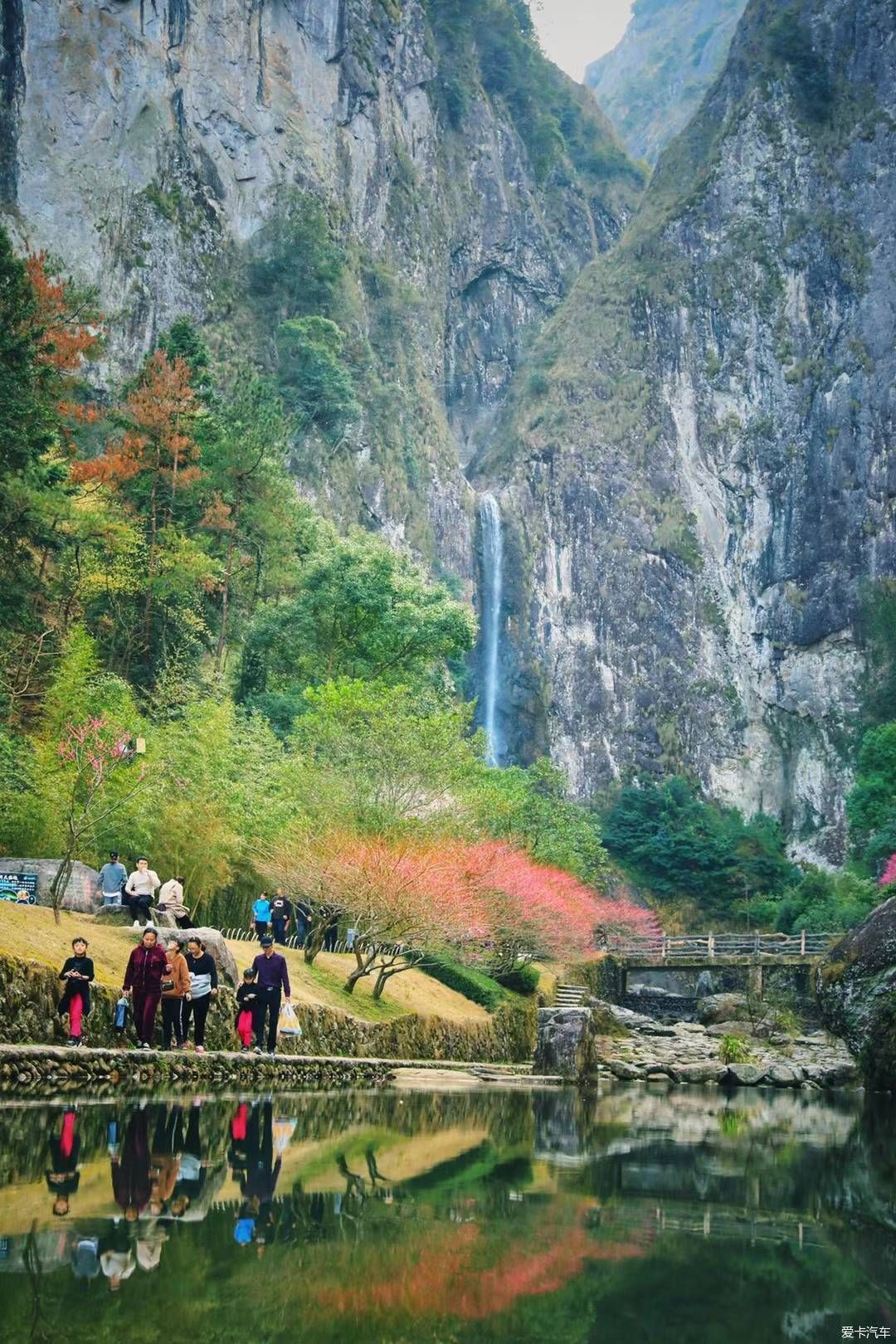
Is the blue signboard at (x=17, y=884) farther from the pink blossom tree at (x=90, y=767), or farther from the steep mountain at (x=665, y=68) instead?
the steep mountain at (x=665, y=68)

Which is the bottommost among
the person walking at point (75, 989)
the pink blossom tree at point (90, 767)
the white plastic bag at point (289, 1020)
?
the white plastic bag at point (289, 1020)

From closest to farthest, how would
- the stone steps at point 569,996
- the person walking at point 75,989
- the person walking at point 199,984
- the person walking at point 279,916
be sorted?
the person walking at point 75,989 < the person walking at point 199,984 < the person walking at point 279,916 < the stone steps at point 569,996

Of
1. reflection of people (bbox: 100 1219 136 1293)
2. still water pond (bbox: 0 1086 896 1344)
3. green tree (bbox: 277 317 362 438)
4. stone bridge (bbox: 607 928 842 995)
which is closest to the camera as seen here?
still water pond (bbox: 0 1086 896 1344)

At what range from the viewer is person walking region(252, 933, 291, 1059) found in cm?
1562

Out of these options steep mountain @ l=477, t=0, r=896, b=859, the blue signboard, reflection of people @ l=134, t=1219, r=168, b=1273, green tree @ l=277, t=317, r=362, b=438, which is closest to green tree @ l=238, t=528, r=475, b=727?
green tree @ l=277, t=317, r=362, b=438

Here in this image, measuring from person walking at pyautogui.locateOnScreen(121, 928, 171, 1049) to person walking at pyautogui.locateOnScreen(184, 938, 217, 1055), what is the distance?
1.76 feet

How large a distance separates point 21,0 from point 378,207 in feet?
84.6

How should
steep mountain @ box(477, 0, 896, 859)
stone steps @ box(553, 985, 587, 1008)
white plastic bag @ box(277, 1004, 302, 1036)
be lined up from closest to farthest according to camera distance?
white plastic bag @ box(277, 1004, 302, 1036) < stone steps @ box(553, 985, 587, 1008) < steep mountain @ box(477, 0, 896, 859)

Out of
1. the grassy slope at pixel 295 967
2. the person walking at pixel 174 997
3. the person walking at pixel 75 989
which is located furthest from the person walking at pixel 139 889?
the person walking at pixel 75 989

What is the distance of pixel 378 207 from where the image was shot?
8444 cm

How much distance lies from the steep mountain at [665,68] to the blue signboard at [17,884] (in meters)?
143

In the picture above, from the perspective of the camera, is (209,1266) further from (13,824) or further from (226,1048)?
(13,824)

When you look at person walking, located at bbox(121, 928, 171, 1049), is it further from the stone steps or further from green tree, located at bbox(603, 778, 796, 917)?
green tree, located at bbox(603, 778, 796, 917)

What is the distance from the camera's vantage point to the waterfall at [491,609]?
3066 inches
